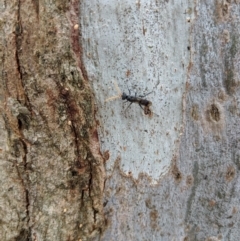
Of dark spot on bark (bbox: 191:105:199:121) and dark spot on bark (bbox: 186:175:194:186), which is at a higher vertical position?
dark spot on bark (bbox: 191:105:199:121)

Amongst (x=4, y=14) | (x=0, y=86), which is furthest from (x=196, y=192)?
(x=4, y=14)

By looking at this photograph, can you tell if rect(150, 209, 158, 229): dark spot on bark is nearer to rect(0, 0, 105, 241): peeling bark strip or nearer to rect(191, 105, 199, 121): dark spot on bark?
rect(0, 0, 105, 241): peeling bark strip

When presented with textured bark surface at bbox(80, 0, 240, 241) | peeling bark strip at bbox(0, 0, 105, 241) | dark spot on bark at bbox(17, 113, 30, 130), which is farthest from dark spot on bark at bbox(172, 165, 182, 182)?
dark spot on bark at bbox(17, 113, 30, 130)

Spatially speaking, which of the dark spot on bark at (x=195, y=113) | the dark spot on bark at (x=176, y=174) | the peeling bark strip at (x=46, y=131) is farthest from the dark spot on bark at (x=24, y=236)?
the dark spot on bark at (x=195, y=113)

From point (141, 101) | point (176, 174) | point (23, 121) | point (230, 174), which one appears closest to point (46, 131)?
point (23, 121)

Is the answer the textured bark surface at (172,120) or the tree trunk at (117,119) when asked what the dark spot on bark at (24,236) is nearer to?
the tree trunk at (117,119)

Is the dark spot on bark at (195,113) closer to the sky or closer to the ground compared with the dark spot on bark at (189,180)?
closer to the sky
